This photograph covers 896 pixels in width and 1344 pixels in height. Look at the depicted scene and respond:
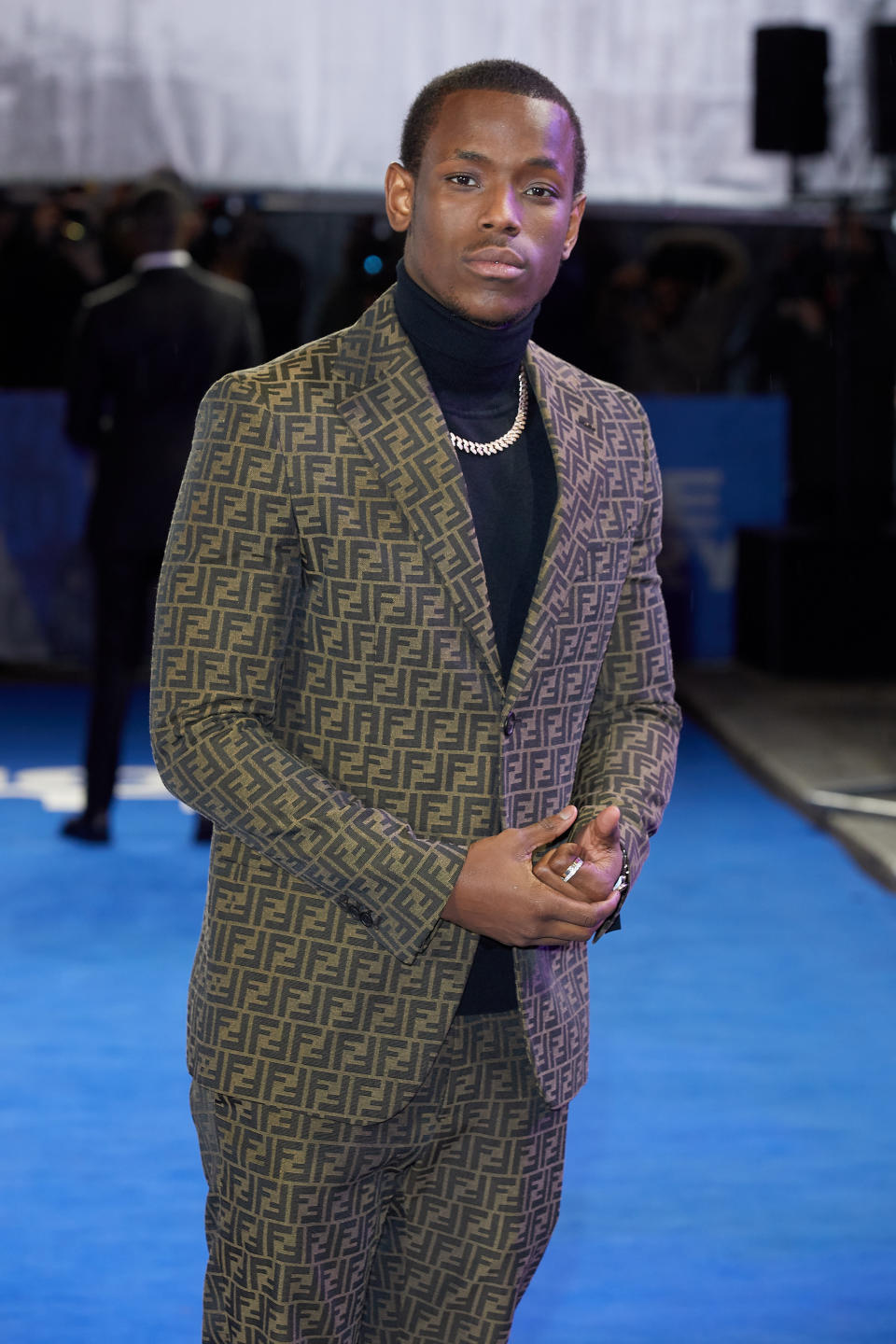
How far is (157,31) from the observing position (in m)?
9.19

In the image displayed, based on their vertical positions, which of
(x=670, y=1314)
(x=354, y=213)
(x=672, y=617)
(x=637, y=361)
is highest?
(x=354, y=213)

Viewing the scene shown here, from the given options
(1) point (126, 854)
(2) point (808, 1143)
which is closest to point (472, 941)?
(2) point (808, 1143)

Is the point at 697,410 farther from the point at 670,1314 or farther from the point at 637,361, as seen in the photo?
the point at 670,1314

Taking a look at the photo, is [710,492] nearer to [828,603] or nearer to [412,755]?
[828,603]

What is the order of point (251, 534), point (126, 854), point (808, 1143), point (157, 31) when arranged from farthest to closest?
point (157, 31)
point (126, 854)
point (808, 1143)
point (251, 534)

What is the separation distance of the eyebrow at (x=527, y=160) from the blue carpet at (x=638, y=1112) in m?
1.93

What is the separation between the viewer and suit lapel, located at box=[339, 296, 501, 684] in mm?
1669

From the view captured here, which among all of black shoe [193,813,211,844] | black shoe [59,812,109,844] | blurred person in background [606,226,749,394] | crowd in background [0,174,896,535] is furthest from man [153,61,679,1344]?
blurred person in background [606,226,749,394]

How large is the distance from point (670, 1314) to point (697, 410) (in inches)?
285

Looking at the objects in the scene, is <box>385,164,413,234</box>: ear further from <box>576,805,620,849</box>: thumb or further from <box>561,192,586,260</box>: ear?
<box>576,805,620,849</box>: thumb

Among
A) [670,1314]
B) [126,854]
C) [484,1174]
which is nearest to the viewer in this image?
[484,1174]

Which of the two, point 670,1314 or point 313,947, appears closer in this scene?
point 313,947

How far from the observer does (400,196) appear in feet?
5.76

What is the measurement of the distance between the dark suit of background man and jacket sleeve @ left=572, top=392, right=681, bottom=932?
4313 millimetres
